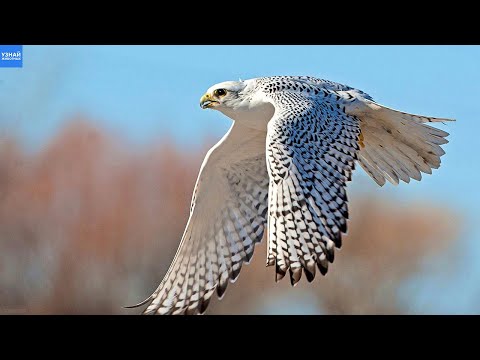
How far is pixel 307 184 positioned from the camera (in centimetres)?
651

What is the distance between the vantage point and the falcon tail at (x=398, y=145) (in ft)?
25.0

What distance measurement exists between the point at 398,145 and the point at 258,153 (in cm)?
110

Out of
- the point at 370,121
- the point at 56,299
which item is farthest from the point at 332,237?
the point at 56,299

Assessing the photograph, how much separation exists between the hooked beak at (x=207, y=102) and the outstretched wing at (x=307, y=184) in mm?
931

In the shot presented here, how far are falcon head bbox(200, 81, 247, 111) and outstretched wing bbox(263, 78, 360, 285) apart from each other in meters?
0.75

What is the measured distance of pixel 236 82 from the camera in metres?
7.90

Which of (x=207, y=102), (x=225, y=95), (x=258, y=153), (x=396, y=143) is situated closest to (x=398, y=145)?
(x=396, y=143)

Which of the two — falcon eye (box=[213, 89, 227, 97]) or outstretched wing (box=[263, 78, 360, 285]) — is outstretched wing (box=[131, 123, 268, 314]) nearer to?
falcon eye (box=[213, 89, 227, 97])

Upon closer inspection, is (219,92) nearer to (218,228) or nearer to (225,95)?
(225,95)

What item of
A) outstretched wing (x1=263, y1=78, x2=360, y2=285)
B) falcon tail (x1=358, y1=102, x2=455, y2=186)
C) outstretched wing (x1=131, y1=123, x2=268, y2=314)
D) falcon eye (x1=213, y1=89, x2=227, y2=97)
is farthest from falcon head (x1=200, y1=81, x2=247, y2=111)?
falcon tail (x1=358, y1=102, x2=455, y2=186)

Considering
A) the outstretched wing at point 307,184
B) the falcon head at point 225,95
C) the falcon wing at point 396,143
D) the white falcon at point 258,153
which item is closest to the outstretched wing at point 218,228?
the white falcon at point 258,153

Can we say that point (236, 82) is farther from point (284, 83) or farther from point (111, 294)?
point (111, 294)

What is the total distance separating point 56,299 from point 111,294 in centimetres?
71

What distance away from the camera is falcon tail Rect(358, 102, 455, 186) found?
7629mm
